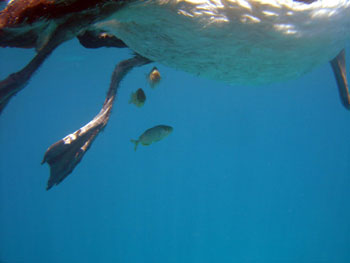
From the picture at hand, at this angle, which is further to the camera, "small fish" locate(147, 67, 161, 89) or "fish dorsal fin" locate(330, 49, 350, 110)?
"fish dorsal fin" locate(330, 49, 350, 110)

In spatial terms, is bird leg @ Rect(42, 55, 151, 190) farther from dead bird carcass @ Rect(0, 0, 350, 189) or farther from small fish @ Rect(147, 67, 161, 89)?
small fish @ Rect(147, 67, 161, 89)

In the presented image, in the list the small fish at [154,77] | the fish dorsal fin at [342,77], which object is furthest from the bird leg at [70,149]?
the fish dorsal fin at [342,77]

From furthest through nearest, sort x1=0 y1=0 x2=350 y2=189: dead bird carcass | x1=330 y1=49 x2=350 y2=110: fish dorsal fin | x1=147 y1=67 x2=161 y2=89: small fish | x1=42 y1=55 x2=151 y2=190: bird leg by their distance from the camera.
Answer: x1=330 y1=49 x2=350 y2=110: fish dorsal fin, x1=147 y1=67 x2=161 y2=89: small fish, x1=42 y1=55 x2=151 y2=190: bird leg, x1=0 y1=0 x2=350 y2=189: dead bird carcass

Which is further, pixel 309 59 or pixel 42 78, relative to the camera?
pixel 42 78

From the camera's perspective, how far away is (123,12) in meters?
3.13

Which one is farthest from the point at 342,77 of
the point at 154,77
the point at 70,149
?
the point at 70,149

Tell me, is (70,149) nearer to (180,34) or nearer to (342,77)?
(180,34)

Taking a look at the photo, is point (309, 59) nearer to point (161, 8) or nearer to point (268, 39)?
point (268, 39)

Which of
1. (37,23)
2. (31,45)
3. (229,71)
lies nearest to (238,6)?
(229,71)

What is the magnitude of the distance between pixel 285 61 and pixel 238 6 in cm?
191

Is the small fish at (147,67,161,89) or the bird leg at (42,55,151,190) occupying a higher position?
the small fish at (147,67,161,89)

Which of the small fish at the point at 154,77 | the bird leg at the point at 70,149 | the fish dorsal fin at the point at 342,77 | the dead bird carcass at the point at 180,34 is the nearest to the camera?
the dead bird carcass at the point at 180,34

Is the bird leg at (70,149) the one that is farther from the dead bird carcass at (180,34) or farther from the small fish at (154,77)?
the small fish at (154,77)

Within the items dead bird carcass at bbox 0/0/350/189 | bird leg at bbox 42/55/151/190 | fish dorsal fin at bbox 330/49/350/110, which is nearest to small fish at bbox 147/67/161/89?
dead bird carcass at bbox 0/0/350/189
